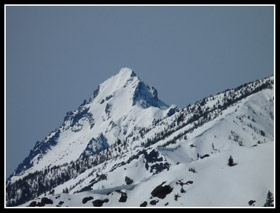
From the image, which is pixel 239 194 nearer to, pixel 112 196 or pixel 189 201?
pixel 189 201

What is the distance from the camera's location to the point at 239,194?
413 ft

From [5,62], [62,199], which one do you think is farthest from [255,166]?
[5,62]

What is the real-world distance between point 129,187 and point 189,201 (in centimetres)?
3532

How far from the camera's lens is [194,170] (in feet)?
510

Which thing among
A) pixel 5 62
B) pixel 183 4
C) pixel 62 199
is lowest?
pixel 62 199

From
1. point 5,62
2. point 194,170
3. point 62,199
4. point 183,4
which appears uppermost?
point 183,4
